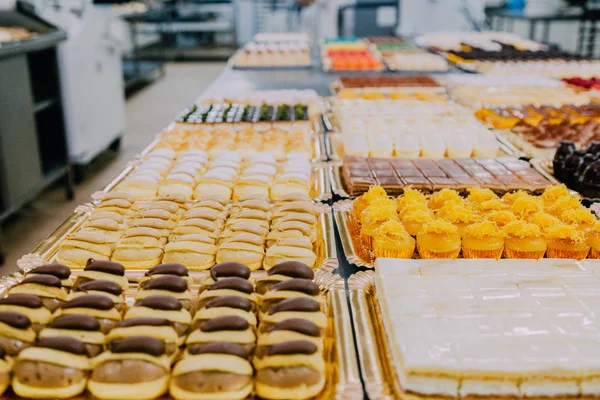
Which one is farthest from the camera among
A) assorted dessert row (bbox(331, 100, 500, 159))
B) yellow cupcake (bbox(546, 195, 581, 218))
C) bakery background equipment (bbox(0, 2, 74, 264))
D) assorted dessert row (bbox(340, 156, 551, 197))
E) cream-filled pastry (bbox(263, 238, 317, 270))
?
bakery background equipment (bbox(0, 2, 74, 264))

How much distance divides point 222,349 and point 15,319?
480mm

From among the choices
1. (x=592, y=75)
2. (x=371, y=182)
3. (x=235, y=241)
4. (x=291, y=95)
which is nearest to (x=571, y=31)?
(x=592, y=75)

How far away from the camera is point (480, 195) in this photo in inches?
75.2

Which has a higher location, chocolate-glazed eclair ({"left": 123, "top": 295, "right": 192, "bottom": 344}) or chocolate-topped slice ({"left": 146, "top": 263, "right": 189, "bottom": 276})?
chocolate-topped slice ({"left": 146, "top": 263, "right": 189, "bottom": 276})

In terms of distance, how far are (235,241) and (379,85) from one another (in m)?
2.95

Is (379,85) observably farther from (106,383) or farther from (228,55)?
(228,55)

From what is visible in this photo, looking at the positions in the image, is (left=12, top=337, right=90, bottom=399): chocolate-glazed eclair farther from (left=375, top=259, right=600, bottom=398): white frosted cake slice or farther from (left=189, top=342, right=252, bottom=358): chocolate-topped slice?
(left=375, top=259, right=600, bottom=398): white frosted cake slice

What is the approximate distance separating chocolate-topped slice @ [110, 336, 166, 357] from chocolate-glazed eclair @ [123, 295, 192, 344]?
0.31 feet

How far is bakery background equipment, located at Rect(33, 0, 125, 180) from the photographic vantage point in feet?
15.3

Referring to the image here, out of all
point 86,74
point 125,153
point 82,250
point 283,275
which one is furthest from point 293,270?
point 125,153

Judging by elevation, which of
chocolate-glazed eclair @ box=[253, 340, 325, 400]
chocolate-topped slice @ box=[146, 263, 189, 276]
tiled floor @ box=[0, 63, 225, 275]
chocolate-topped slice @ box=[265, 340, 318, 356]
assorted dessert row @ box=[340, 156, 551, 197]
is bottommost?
tiled floor @ box=[0, 63, 225, 275]

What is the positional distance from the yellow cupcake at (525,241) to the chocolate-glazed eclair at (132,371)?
3.40 ft

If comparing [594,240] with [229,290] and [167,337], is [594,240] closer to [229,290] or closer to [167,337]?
[229,290]

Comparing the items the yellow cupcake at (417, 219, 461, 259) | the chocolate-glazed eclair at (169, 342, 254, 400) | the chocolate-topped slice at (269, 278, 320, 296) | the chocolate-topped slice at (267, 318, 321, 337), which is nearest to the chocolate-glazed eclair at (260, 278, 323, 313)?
the chocolate-topped slice at (269, 278, 320, 296)
